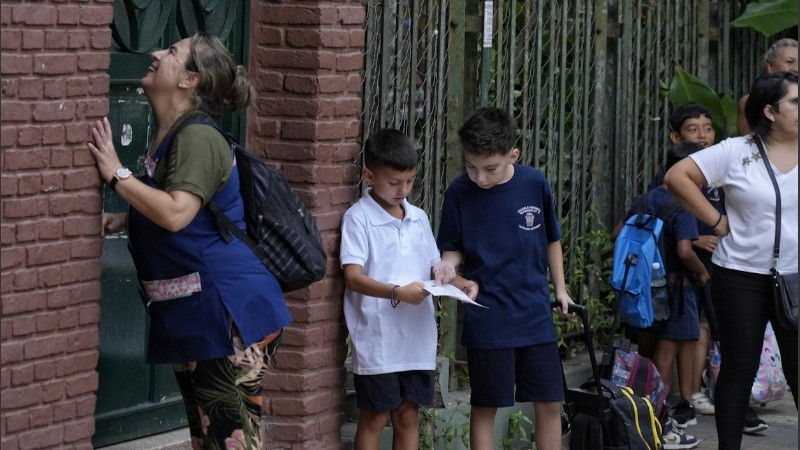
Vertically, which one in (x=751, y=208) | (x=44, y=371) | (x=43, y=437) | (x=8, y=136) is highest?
(x=8, y=136)

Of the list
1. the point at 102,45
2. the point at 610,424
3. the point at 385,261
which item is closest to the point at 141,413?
the point at 385,261

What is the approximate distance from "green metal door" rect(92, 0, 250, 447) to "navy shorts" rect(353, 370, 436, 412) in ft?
2.79

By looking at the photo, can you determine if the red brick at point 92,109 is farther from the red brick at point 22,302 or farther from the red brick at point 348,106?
the red brick at point 348,106

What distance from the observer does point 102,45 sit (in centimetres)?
530

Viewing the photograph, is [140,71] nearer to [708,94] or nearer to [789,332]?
[789,332]

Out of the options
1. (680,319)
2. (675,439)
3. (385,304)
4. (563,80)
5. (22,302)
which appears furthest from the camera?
(563,80)

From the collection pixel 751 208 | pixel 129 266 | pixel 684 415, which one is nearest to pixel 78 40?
pixel 129 266

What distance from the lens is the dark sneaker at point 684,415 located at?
873cm

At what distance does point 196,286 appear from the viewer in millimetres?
5062

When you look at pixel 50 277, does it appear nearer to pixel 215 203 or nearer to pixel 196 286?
pixel 196 286

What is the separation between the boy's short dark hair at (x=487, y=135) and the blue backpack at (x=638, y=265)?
2.10m

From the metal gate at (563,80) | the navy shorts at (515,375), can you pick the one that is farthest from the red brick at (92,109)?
the navy shorts at (515,375)

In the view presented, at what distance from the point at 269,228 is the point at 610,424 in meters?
2.63

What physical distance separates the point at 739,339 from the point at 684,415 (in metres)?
1.91
